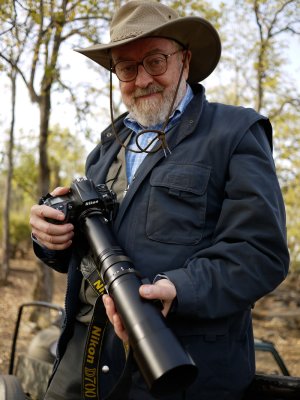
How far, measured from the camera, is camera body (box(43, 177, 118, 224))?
77.5 inches

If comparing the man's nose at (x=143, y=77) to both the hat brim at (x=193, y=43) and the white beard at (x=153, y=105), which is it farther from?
the hat brim at (x=193, y=43)

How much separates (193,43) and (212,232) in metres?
0.88

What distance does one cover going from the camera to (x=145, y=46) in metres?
2.11

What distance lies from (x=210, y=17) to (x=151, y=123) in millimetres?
8024

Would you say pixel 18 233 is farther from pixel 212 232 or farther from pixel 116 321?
pixel 116 321

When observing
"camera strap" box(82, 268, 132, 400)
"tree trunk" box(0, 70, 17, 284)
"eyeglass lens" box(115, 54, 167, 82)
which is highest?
"eyeglass lens" box(115, 54, 167, 82)

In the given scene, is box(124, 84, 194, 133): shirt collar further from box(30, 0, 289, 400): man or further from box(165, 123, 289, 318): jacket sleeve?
box(165, 123, 289, 318): jacket sleeve

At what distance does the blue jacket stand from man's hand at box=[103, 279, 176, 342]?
4 cm

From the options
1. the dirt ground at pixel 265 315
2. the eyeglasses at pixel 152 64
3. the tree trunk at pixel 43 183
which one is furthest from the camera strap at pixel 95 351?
the tree trunk at pixel 43 183

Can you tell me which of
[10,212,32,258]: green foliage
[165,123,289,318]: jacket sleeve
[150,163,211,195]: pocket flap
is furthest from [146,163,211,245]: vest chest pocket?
[10,212,32,258]: green foliage

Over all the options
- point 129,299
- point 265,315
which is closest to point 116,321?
point 129,299

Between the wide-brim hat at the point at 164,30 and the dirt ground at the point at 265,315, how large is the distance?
19.2ft

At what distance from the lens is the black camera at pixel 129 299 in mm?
1375

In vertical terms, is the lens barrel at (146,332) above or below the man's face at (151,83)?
below
